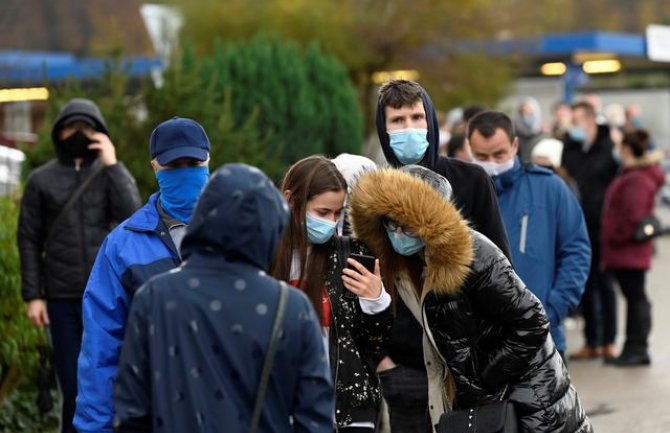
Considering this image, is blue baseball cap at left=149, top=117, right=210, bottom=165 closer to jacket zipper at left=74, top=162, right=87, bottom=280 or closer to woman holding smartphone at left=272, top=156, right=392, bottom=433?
woman holding smartphone at left=272, top=156, right=392, bottom=433

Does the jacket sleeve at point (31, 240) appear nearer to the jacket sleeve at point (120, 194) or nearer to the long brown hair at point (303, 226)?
the jacket sleeve at point (120, 194)

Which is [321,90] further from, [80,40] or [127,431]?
[80,40]

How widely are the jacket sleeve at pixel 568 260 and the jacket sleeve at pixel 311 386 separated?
3816 millimetres

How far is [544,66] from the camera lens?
34.5m

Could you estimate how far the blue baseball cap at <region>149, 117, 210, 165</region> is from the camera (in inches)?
190

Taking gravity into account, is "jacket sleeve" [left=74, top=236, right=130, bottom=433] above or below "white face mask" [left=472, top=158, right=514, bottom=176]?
below

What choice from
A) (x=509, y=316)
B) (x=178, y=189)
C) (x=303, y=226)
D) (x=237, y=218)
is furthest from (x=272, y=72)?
(x=237, y=218)

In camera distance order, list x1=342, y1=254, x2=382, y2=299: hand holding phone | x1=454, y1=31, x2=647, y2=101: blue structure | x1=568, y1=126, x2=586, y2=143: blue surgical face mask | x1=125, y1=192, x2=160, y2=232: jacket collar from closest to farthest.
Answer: x1=125, y1=192, x2=160, y2=232: jacket collar, x1=342, y1=254, x2=382, y2=299: hand holding phone, x1=568, y1=126, x2=586, y2=143: blue surgical face mask, x1=454, y1=31, x2=647, y2=101: blue structure

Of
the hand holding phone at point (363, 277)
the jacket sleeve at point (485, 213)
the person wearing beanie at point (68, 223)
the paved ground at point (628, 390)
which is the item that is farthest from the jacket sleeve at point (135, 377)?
the paved ground at point (628, 390)

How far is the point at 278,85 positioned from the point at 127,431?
10767mm

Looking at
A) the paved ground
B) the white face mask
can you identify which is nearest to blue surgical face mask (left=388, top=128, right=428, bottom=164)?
Result: the white face mask

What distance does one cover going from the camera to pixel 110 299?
467cm

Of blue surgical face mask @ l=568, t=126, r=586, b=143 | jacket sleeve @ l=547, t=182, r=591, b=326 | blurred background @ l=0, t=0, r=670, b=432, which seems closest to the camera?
jacket sleeve @ l=547, t=182, r=591, b=326

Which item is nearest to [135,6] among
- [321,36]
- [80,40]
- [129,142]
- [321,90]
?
[80,40]
